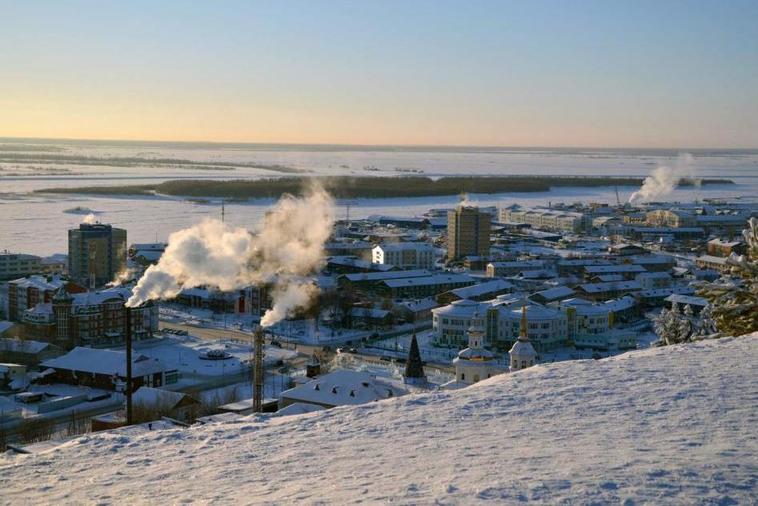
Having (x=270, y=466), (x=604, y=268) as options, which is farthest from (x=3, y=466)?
(x=604, y=268)

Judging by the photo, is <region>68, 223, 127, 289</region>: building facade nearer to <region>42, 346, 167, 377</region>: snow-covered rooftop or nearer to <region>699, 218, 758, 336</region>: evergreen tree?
<region>42, 346, 167, 377</region>: snow-covered rooftop

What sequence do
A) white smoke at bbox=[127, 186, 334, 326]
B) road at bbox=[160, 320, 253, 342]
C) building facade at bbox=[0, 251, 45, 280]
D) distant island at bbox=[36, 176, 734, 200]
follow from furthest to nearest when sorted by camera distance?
distant island at bbox=[36, 176, 734, 200] < building facade at bbox=[0, 251, 45, 280] < road at bbox=[160, 320, 253, 342] < white smoke at bbox=[127, 186, 334, 326]

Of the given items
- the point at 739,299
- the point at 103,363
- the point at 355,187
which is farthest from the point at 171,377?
the point at 355,187

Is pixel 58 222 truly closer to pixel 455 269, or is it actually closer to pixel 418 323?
pixel 455 269

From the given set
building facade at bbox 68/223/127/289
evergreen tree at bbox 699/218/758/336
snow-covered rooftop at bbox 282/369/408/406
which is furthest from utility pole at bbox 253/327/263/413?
building facade at bbox 68/223/127/289

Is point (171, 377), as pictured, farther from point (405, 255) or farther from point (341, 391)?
point (405, 255)

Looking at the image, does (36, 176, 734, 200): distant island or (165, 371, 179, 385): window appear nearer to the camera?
(165, 371, 179, 385): window
